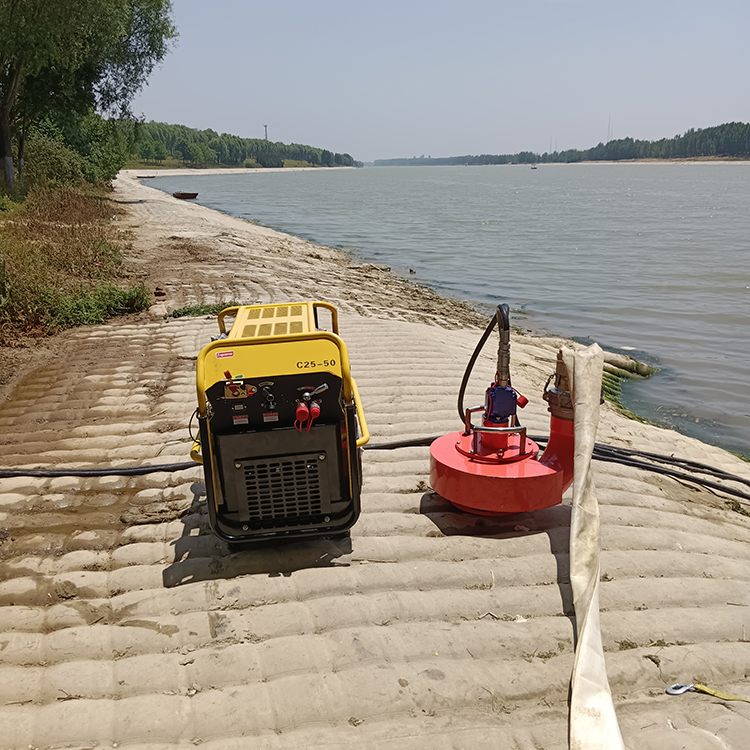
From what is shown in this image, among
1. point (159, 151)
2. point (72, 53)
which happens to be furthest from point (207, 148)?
point (72, 53)

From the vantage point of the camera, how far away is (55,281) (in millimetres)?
9969

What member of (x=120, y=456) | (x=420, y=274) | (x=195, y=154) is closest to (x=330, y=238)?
(x=420, y=274)

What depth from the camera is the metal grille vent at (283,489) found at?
12.1ft

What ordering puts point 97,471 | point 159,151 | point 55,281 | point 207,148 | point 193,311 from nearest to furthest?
point 97,471 → point 193,311 → point 55,281 → point 159,151 → point 207,148

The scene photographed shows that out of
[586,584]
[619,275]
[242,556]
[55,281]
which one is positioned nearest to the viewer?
[586,584]

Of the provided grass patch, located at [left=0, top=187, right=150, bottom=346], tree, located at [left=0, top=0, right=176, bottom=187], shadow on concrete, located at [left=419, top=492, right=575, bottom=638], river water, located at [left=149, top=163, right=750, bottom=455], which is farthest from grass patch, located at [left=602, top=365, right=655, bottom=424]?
tree, located at [left=0, top=0, right=176, bottom=187]

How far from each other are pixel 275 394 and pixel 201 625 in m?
1.31

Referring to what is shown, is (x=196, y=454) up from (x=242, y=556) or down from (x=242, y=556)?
up

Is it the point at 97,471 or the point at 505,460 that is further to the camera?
the point at 97,471

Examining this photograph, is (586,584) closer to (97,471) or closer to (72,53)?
(97,471)

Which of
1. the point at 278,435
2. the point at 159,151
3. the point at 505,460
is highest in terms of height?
the point at 159,151

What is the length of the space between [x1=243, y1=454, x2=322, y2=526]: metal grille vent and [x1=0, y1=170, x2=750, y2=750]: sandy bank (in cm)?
34

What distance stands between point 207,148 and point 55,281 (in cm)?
14964

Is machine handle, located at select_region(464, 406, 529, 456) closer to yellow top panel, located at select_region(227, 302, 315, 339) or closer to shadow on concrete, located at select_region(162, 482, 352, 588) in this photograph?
shadow on concrete, located at select_region(162, 482, 352, 588)
